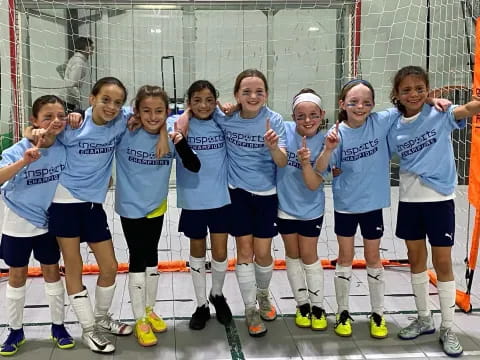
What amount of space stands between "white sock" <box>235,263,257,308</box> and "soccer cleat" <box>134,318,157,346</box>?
0.48 meters

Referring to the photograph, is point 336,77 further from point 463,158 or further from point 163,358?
point 163,358

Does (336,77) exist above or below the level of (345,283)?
above

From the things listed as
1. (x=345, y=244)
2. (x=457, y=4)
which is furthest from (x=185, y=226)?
(x=457, y=4)

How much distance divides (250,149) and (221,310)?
0.85m

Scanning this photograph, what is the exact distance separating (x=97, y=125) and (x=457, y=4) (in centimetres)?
385

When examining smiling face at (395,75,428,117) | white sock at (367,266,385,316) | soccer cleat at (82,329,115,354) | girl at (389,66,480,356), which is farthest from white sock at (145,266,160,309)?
smiling face at (395,75,428,117)

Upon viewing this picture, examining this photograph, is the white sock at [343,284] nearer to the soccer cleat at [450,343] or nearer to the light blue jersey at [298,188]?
the light blue jersey at [298,188]

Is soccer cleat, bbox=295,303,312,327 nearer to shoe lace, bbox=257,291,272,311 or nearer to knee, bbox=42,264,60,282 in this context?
shoe lace, bbox=257,291,272,311

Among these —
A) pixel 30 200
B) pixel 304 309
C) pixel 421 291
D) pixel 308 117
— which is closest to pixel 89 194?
pixel 30 200

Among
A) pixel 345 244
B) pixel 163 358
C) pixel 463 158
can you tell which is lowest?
pixel 163 358

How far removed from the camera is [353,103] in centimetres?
238

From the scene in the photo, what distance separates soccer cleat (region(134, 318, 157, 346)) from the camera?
2.42 metres

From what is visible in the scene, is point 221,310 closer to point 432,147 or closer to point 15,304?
point 15,304

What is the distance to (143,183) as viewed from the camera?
95.0 inches
